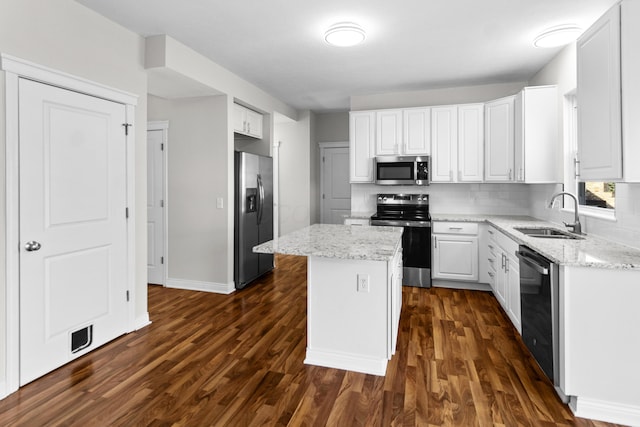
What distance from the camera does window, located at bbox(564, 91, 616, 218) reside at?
9.38 feet

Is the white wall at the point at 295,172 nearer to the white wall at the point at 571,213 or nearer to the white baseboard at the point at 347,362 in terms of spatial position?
the white wall at the point at 571,213

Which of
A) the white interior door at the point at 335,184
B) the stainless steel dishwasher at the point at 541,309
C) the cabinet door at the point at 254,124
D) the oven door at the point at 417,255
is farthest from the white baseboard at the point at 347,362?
the white interior door at the point at 335,184

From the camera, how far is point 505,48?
3.54 metres

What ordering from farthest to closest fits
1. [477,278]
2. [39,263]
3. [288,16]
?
[477,278]
[288,16]
[39,263]

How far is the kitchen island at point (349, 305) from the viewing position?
2.34 meters

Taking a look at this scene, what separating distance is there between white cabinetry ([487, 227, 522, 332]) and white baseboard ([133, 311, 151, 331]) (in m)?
3.16

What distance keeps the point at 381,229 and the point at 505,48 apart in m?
2.19

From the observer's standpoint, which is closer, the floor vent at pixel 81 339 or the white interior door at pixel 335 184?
the floor vent at pixel 81 339

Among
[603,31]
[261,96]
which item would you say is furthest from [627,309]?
[261,96]

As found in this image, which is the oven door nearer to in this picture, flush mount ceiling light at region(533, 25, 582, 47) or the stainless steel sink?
the stainless steel sink

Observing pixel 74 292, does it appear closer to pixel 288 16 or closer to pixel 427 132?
pixel 288 16

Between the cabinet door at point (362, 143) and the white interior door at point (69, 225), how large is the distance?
292 centimetres

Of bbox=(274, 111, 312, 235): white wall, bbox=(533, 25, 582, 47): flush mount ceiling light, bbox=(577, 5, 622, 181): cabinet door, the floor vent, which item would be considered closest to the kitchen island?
bbox=(577, 5, 622, 181): cabinet door

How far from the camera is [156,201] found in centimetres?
451
